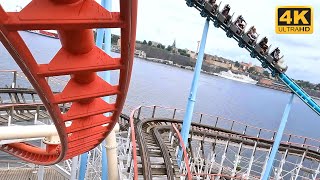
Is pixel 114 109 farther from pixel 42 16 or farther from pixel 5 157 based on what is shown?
pixel 5 157

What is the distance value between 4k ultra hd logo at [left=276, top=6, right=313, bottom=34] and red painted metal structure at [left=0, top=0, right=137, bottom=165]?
7952 millimetres

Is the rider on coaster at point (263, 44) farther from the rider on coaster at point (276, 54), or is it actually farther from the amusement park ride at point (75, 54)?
the amusement park ride at point (75, 54)

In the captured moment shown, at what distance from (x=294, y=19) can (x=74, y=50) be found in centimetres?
954

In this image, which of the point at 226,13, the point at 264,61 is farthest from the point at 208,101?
the point at 226,13

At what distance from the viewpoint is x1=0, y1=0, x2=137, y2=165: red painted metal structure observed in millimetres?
2605

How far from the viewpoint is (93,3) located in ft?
9.42

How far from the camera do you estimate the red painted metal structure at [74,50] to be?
2605 mm

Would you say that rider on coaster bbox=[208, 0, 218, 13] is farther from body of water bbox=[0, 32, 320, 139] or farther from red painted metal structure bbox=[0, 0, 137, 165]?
body of water bbox=[0, 32, 320, 139]

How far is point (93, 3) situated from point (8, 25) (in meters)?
0.78

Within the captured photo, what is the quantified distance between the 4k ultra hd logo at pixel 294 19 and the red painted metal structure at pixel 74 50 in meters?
7.95

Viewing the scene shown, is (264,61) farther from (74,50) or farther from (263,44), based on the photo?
(74,50)

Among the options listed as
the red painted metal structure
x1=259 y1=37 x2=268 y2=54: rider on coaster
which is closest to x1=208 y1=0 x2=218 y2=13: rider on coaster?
x1=259 y1=37 x2=268 y2=54: rider on coaster

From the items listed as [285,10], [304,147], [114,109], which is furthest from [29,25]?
[304,147]

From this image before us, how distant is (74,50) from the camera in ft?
11.5
